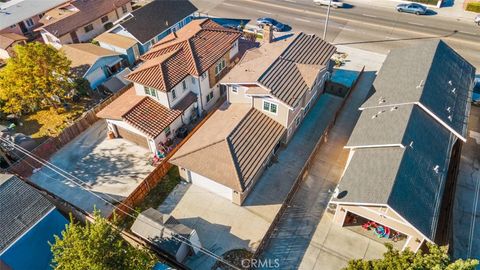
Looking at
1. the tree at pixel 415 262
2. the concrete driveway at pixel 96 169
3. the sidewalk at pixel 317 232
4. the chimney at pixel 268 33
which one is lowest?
the sidewalk at pixel 317 232

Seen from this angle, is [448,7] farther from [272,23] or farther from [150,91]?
[150,91]

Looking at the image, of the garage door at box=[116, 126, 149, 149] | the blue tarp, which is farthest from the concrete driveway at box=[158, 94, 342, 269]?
the blue tarp

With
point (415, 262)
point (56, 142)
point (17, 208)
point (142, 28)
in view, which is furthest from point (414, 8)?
point (17, 208)

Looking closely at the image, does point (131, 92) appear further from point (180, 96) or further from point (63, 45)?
point (63, 45)

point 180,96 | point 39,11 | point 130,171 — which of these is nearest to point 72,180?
point 130,171

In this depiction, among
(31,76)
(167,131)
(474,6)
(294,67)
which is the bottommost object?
(167,131)

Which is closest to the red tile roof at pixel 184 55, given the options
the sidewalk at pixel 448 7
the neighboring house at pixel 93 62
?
the neighboring house at pixel 93 62

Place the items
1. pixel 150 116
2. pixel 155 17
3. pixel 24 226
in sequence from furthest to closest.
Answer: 1. pixel 155 17
2. pixel 150 116
3. pixel 24 226

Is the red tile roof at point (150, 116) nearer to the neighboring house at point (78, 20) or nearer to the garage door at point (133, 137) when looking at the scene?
the garage door at point (133, 137)
